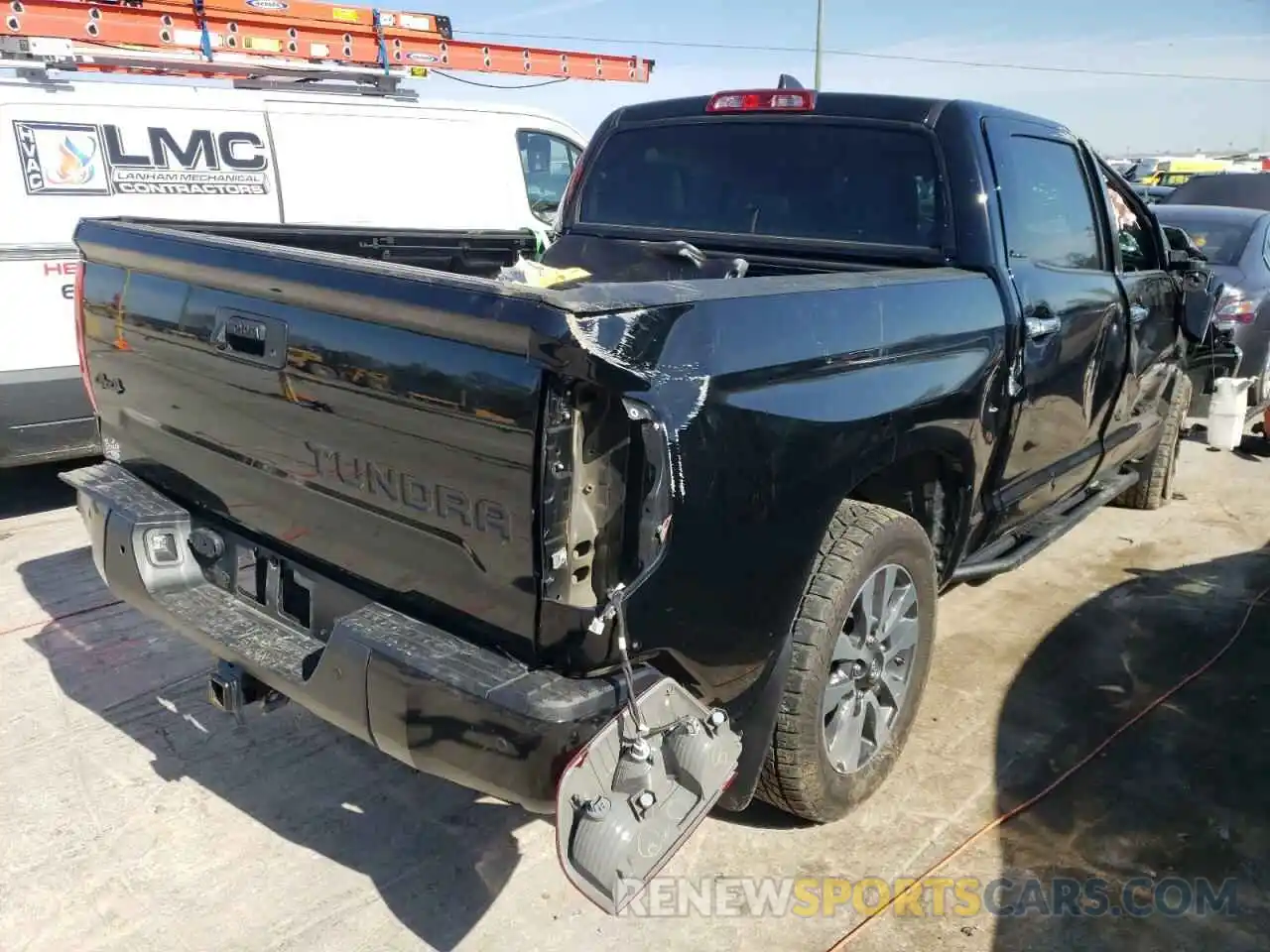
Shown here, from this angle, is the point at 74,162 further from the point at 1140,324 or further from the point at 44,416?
the point at 1140,324

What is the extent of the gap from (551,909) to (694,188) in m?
2.59

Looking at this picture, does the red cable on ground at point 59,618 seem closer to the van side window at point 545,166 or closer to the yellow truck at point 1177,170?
the van side window at point 545,166

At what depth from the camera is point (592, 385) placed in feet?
6.29

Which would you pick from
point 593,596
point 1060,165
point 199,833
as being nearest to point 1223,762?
point 1060,165

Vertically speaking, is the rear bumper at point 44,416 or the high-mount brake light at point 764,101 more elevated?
the high-mount brake light at point 764,101

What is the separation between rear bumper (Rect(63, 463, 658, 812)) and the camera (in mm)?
1999

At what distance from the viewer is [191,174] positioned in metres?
5.86

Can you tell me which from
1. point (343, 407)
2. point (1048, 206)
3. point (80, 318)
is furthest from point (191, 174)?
point (1048, 206)

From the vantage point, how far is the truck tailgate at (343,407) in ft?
6.59

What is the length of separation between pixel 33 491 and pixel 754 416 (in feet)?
17.7

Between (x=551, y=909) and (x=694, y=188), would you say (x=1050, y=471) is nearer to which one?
(x=694, y=188)

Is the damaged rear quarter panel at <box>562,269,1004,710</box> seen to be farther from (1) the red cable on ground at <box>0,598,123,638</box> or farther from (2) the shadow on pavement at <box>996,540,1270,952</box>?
(1) the red cable on ground at <box>0,598,123,638</box>

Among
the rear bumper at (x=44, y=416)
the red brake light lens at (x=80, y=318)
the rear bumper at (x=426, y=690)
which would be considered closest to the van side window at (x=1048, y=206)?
the rear bumper at (x=426, y=690)

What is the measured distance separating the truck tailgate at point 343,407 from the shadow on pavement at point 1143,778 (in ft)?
5.60
